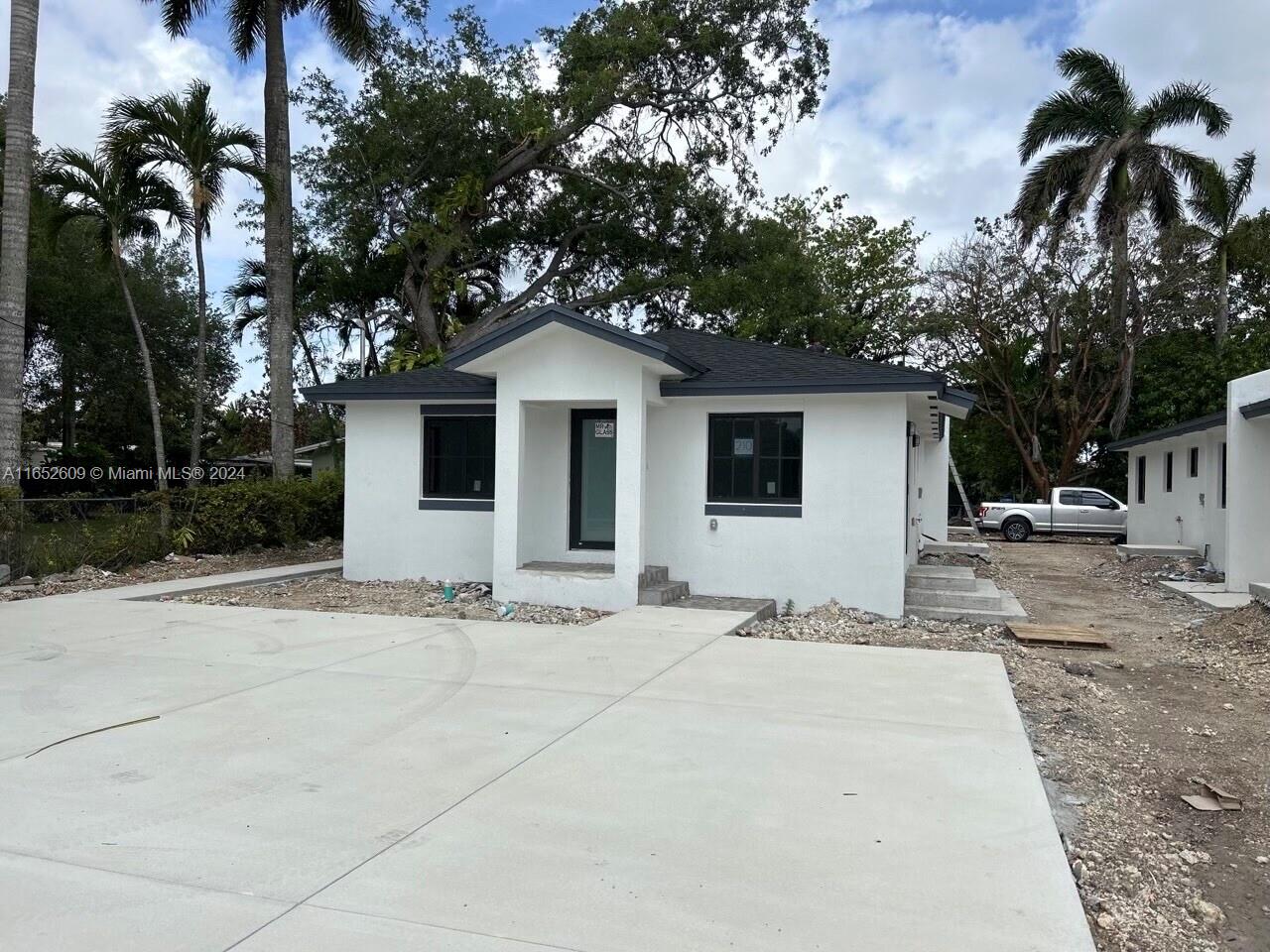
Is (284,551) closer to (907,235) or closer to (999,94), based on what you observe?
(999,94)

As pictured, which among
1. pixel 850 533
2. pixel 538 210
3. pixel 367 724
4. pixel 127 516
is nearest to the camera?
pixel 367 724

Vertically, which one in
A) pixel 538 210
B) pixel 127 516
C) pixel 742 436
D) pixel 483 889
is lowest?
pixel 483 889

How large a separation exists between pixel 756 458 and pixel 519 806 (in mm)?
7475

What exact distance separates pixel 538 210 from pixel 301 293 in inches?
286

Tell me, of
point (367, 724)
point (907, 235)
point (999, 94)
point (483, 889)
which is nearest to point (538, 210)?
point (999, 94)

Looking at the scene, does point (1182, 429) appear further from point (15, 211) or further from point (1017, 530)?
point (15, 211)

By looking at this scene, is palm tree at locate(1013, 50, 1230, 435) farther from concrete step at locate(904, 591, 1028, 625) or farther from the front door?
the front door

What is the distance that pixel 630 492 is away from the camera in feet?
35.6

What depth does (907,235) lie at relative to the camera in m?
31.0

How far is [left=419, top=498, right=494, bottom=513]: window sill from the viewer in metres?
12.7

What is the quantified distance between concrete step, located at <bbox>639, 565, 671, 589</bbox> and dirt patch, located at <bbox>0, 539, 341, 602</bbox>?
6520 millimetres

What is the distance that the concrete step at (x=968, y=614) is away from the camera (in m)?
10.9

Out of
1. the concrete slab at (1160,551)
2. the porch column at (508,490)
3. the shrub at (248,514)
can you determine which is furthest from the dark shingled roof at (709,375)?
the concrete slab at (1160,551)

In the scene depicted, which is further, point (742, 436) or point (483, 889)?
point (742, 436)
